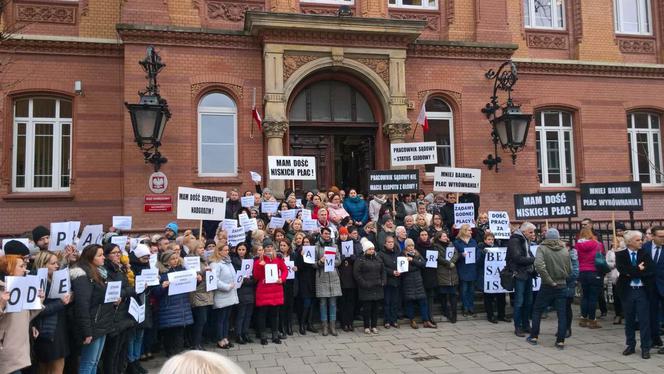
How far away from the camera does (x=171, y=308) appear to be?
7953 mm

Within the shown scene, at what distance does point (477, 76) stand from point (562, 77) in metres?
3.32

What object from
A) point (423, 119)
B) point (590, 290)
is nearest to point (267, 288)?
point (590, 290)

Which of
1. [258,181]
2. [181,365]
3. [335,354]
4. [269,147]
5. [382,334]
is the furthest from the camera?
[269,147]

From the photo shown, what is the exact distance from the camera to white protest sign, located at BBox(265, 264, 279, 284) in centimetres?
895

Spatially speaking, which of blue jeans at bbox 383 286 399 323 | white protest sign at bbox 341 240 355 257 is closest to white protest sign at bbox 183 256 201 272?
white protest sign at bbox 341 240 355 257

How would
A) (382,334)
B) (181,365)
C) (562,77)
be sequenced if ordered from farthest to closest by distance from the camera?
(562,77), (382,334), (181,365)

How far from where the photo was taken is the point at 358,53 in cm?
1459

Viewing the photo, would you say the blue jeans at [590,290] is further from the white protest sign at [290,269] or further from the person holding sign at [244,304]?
the person holding sign at [244,304]

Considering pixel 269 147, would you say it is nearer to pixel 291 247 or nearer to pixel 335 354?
pixel 291 247

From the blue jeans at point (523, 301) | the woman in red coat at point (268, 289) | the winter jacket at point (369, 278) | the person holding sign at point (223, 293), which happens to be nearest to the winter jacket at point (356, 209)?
the winter jacket at point (369, 278)

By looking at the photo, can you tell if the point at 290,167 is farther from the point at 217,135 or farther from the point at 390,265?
the point at 390,265

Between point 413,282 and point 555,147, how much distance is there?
9809 mm

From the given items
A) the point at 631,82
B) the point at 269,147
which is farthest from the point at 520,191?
the point at 269,147

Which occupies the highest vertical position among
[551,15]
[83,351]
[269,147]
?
[551,15]
